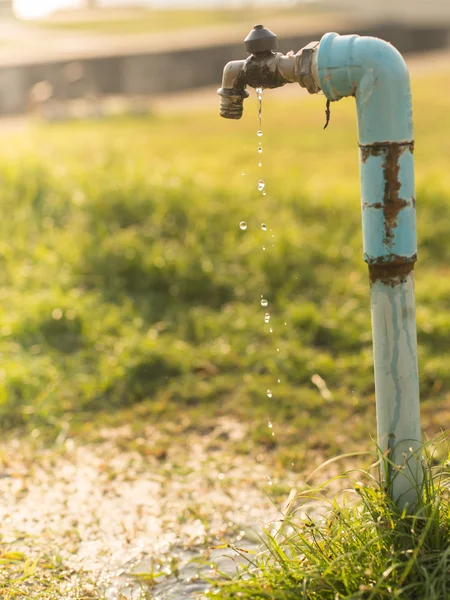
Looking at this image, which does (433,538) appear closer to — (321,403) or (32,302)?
(321,403)

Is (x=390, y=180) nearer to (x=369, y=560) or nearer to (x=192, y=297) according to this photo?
(x=369, y=560)

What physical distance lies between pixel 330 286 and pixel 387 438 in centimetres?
283

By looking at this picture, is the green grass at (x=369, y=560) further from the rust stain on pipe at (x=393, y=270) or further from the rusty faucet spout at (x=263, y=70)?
the rusty faucet spout at (x=263, y=70)

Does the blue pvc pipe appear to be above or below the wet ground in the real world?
above

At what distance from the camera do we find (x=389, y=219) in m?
2.12

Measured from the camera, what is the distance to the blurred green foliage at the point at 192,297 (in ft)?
13.2

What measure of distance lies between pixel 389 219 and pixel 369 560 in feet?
2.88

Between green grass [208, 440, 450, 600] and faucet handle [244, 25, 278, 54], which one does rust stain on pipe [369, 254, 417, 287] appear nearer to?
green grass [208, 440, 450, 600]

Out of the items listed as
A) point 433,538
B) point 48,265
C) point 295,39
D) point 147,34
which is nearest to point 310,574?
point 433,538

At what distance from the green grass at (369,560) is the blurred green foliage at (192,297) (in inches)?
Answer: 55.7

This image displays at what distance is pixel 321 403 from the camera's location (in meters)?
3.94

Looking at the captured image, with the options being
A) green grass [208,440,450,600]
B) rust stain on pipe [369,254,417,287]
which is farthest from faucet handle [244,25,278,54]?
green grass [208,440,450,600]

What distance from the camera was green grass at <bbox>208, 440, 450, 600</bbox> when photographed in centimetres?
198

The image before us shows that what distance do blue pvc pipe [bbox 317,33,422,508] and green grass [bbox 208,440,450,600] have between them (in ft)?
0.28
